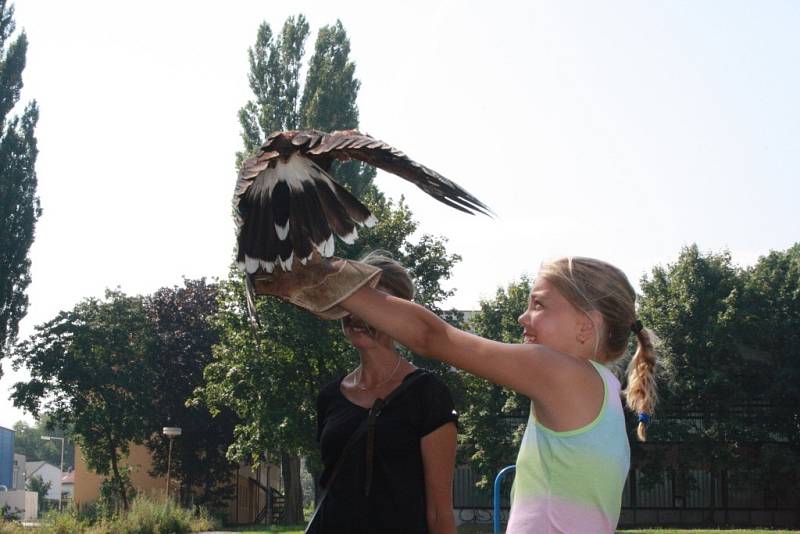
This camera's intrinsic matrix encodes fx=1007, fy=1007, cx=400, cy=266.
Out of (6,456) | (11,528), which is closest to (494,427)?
(11,528)

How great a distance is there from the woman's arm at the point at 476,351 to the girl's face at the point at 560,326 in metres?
0.14

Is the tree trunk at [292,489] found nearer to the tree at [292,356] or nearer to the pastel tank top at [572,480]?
the tree at [292,356]

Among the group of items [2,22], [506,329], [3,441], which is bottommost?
[3,441]

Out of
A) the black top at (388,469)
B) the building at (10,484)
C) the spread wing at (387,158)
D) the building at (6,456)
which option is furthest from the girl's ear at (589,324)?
the building at (6,456)

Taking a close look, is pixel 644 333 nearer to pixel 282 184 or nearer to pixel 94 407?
pixel 282 184

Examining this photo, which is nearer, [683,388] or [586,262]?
[586,262]

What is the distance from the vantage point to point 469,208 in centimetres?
270

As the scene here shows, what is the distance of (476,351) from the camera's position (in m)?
2.55

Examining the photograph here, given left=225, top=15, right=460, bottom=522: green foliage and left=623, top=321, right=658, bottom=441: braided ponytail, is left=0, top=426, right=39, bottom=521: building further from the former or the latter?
left=623, top=321, right=658, bottom=441: braided ponytail

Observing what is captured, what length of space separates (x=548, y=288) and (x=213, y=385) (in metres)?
30.0

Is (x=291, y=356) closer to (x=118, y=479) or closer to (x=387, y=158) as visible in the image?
(x=118, y=479)

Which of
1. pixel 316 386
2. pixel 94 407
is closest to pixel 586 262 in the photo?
pixel 316 386

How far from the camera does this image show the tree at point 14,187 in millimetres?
32312

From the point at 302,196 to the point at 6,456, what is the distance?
85824mm
